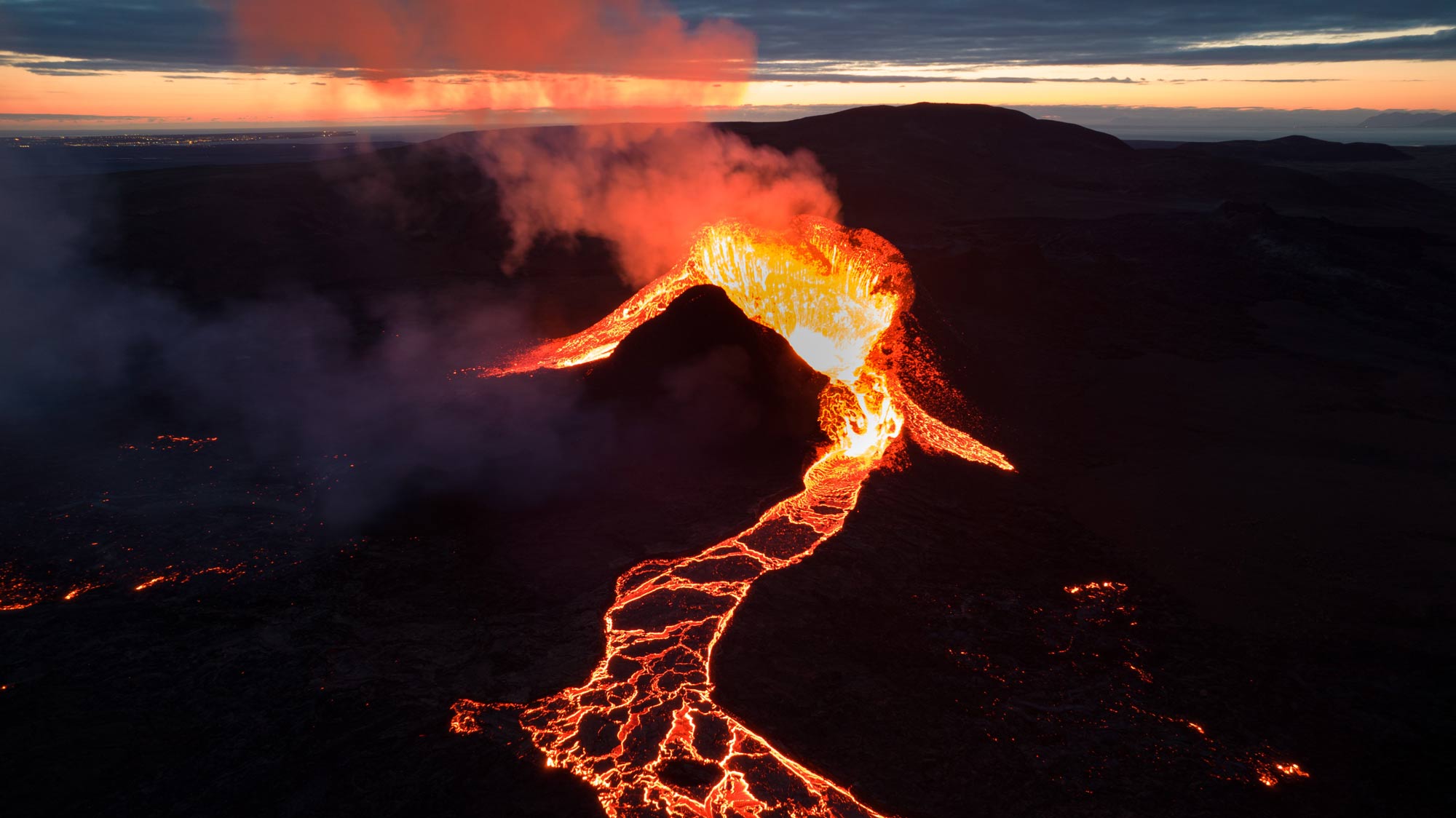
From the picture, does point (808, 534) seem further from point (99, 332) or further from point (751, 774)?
point (99, 332)

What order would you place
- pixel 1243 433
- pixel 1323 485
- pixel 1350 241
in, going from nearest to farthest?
pixel 1323 485 → pixel 1243 433 → pixel 1350 241

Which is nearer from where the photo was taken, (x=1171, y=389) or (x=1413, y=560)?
(x=1413, y=560)

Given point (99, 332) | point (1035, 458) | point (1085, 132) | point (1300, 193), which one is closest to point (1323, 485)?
point (1035, 458)

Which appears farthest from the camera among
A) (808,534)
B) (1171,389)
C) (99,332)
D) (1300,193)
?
(1300,193)

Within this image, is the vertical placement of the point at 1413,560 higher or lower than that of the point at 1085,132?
lower

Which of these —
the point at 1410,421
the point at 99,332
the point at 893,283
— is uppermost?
the point at 893,283

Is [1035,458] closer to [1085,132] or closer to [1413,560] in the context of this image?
[1413,560]
